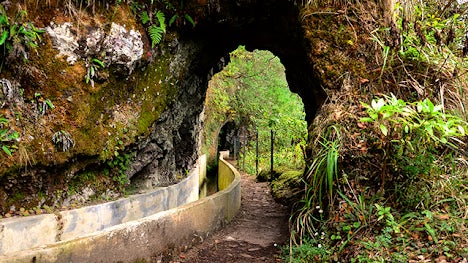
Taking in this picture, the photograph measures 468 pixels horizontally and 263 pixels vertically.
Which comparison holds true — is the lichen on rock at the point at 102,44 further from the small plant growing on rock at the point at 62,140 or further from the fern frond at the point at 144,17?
the small plant growing on rock at the point at 62,140

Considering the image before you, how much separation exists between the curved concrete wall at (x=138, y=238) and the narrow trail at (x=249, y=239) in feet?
0.70

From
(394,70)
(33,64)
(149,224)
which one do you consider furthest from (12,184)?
(394,70)

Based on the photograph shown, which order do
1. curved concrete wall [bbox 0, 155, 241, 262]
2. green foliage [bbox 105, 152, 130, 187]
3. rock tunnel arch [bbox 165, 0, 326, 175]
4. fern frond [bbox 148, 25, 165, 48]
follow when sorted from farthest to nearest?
rock tunnel arch [bbox 165, 0, 326, 175] → green foliage [bbox 105, 152, 130, 187] → fern frond [bbox 148, 25, 165, 48] → curved concrete wall [bbox 0, 155, 241, 262]

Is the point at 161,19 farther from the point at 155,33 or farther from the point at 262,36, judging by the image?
the point at 262,36

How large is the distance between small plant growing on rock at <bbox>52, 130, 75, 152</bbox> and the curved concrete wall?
3.68 feet

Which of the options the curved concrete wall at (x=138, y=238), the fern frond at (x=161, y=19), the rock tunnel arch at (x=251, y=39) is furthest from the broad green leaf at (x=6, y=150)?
the rock tunnel arch at (x=251, y=39)

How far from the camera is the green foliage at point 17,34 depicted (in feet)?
15.2

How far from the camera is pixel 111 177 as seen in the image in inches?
259

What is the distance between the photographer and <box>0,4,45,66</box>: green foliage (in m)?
4.63

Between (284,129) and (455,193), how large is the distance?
14532mm

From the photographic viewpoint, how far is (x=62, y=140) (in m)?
5.30

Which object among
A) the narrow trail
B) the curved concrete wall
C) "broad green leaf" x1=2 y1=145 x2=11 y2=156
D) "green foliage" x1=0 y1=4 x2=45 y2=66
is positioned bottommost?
the narrow trail

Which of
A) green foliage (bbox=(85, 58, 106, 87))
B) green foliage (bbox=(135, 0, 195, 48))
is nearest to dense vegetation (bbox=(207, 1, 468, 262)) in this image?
green foliage (bbox=(135, 0, 195, 48))

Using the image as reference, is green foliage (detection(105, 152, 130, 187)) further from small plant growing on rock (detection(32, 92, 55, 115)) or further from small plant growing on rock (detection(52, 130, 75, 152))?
small plant growing on rock (detection(32, 92, 55, 115))
